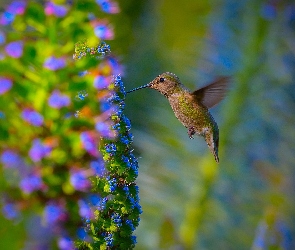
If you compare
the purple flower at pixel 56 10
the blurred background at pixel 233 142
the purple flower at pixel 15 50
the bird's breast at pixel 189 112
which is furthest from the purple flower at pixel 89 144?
the blurred background at pixel 233 142

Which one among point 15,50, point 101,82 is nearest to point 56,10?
point 15,50

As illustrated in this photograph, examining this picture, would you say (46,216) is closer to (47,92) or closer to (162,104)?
(47,92)

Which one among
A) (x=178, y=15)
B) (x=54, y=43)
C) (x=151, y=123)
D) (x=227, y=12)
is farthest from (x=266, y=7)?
(x=178, y=15)

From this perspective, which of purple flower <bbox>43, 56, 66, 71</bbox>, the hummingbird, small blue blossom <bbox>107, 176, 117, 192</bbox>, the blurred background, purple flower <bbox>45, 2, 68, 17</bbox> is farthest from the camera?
the blurred background

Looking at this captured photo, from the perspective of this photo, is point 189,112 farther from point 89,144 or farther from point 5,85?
point 5,85

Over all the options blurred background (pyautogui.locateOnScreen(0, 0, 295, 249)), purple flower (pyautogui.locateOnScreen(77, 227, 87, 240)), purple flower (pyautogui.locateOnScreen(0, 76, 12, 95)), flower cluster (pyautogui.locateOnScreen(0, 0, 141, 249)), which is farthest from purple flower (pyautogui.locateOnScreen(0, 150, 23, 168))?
purple flower (pyautogui.locateOnScreen(77, 227, 87, 240))

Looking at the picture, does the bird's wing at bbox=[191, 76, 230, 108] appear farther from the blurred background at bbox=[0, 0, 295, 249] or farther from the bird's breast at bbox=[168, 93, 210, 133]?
the blurred background at bbox=[0, 0, 295, 249]
